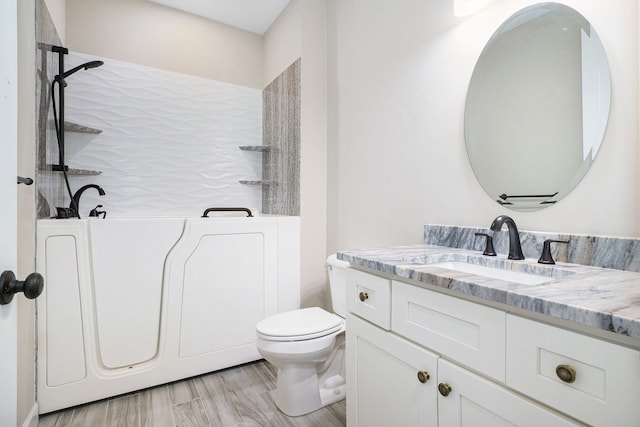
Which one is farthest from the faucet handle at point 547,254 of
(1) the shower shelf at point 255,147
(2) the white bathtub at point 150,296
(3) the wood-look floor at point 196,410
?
(1) the shower shelf at point 255,147

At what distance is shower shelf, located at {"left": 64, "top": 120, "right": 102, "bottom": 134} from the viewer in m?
2.09

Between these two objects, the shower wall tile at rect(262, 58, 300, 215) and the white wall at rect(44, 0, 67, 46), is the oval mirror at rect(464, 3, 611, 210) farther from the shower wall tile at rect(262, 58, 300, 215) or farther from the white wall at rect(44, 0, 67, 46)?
the white wall at rect(44, 0, 67, 46)

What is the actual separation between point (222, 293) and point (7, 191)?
1.63m

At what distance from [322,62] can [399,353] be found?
2175mm

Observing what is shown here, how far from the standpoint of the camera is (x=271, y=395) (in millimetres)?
1873

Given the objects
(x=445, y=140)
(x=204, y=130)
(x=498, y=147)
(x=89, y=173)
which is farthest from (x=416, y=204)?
(x=89, y=173)

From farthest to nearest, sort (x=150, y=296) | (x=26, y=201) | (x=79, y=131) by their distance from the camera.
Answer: (x=79, y=131), (x=150, y=296), (x=26, y=201)

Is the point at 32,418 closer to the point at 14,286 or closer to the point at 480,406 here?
the point at 14,286

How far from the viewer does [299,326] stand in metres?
1.69

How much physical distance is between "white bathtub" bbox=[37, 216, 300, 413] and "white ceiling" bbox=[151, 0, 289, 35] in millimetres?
1744

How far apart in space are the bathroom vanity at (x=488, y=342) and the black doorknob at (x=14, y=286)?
893mm

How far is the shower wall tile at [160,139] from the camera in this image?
2.36 m

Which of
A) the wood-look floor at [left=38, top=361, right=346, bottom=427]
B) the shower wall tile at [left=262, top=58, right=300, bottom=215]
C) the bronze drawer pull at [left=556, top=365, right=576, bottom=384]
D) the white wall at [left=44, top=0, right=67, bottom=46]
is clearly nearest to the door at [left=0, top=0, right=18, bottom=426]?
the bronze drawer pull at [left=556, top=365, right=576, bottom=384]

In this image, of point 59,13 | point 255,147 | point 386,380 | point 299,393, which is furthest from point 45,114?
point 386,380
